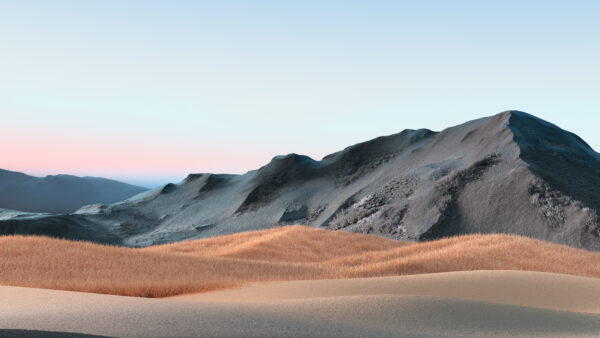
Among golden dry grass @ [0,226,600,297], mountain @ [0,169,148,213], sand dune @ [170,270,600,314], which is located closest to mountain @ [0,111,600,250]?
golden dry grass @ [0,226,600,297]

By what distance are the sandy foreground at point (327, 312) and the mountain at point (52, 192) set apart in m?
66.0

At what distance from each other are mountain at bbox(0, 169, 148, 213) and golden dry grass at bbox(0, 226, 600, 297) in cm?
5809

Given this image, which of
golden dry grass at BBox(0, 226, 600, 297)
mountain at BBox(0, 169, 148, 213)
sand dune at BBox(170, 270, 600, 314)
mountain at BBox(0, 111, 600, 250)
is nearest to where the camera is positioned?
sand dune at BBox(170, 270, 600, 314)

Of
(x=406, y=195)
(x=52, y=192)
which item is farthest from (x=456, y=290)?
(x=52, y=192)

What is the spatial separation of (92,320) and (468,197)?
26.9 metres

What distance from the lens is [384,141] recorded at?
45.9 metres

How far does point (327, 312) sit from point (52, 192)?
78.1 metres

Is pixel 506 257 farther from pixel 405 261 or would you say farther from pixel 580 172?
pixel 580 172

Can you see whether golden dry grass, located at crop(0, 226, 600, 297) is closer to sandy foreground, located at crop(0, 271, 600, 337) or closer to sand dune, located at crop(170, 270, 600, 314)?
sand dune, located at crop(170, 270, 600, 314)

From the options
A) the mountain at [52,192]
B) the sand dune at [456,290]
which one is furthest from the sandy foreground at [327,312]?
the mountain at [52,192]

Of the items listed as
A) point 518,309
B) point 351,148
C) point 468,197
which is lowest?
point 518,309

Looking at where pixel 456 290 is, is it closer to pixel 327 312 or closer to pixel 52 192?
pixel 327 312

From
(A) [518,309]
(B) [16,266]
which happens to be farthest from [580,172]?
(B) [16,266]

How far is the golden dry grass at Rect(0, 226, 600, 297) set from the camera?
10117 millimetres
